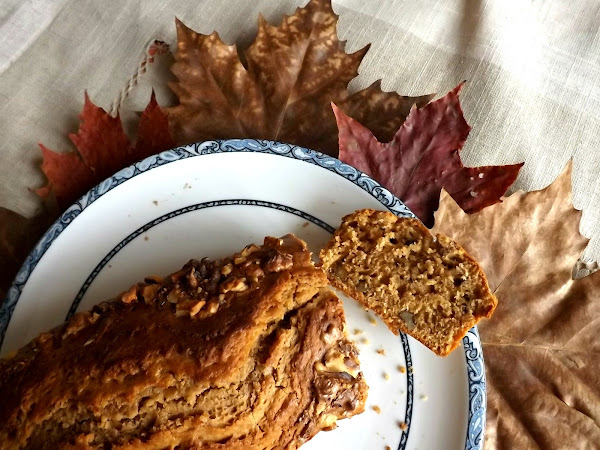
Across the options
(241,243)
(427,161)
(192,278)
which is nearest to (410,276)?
(427,161)

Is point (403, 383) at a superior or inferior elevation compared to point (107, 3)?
inferior

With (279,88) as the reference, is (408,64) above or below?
below

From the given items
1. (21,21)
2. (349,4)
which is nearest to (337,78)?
(349,4)

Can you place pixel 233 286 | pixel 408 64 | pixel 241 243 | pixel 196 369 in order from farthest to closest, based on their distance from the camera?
pixel 408 64
pixel 241 243
pixel 233 286
pixel 196 369

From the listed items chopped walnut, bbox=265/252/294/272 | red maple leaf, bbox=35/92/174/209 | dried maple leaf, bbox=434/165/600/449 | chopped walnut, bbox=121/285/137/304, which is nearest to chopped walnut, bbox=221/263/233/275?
chopped walnut, bbox=265/252/294/272

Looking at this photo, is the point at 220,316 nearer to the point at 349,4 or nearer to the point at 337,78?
the point at 337,78

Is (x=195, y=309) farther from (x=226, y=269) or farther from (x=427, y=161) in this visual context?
(x=427, y=161)

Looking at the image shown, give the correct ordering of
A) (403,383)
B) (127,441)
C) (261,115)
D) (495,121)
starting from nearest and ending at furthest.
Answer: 1. (127,441)
2. (403,383)
3. (261,115)
4. (495,121)
